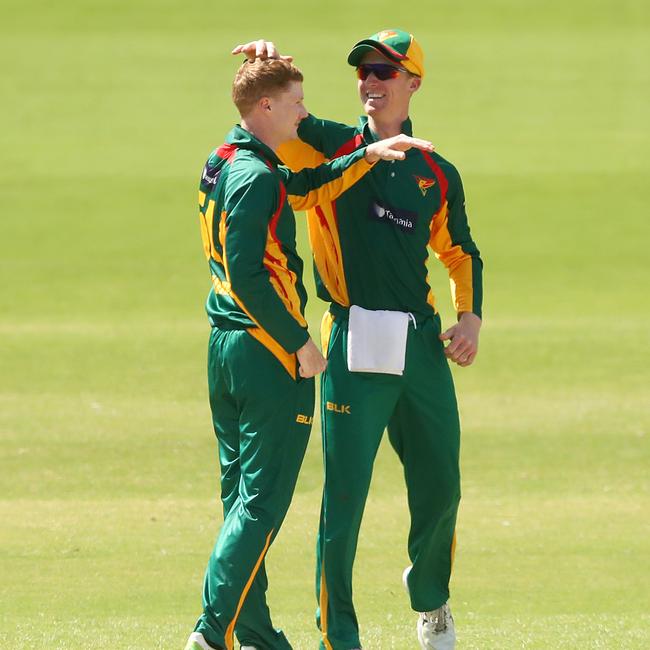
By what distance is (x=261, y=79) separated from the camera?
4926mm

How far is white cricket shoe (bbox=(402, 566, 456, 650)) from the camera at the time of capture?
5.48m

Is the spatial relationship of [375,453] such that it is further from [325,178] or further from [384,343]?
[325,178]

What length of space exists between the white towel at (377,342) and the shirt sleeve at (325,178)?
0.46 metres

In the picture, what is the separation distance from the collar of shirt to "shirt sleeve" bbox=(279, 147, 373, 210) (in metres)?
0.17

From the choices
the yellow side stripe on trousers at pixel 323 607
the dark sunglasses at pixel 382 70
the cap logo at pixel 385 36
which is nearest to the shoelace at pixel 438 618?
the yellow side stripe on trousers at pixel 323 607

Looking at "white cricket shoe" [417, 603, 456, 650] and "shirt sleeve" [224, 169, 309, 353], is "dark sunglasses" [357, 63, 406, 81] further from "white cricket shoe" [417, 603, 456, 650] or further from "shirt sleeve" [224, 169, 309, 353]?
"white cricket shoe" [417, 603, 456, 650]

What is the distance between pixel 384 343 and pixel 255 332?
22.7 inches

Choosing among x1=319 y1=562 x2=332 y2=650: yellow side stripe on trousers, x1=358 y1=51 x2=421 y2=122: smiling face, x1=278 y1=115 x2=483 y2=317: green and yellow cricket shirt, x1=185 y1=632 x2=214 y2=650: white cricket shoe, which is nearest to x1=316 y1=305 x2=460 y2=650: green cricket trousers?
x1=319 y1=562 x2=332 y2=650: yellow side stripe on trousers

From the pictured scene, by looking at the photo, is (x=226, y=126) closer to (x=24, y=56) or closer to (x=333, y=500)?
(x=24, y=56)

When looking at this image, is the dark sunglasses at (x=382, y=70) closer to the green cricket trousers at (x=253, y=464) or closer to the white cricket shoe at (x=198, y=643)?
the green cricket trousers at (x=253, y=464)

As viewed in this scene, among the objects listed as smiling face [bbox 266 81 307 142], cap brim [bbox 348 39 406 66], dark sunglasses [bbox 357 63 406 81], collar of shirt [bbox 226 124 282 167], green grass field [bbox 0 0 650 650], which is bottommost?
green grass field [bbox 0 0 650 650]

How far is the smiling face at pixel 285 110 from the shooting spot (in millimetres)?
4973

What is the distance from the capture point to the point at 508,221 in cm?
1617

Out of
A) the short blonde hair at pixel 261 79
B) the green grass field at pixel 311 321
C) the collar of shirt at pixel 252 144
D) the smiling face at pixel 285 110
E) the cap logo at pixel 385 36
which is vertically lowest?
the green grass field at pixel 311 321
